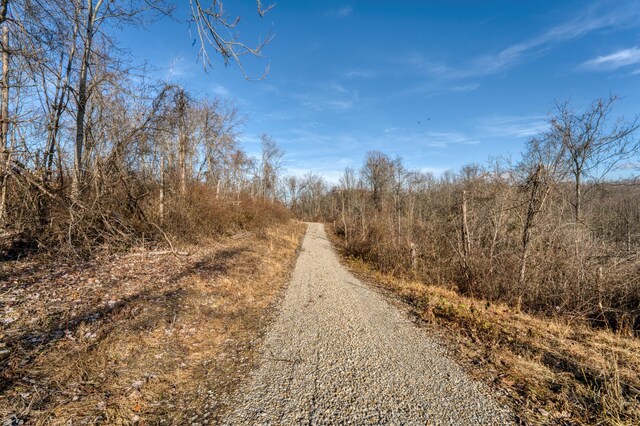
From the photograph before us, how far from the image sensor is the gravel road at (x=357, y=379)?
2.82 meters

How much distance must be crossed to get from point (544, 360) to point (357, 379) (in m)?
2.94

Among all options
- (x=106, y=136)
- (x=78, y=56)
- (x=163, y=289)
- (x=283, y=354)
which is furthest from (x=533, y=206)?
(x=78, y=56)

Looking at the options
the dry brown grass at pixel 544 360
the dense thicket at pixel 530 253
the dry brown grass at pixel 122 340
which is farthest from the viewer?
the dense thicket at pixel 530 253

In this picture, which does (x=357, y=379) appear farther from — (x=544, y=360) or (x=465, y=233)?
(x=465, y=233)

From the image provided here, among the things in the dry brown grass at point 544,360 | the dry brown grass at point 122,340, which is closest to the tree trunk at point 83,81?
the dry brown grass at point 122,340

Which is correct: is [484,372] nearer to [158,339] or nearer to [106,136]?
[158,339]

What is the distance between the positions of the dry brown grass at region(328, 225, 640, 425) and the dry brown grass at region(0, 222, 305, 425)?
352 cm

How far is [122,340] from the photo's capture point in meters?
3.87

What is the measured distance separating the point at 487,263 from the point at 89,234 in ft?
38.4

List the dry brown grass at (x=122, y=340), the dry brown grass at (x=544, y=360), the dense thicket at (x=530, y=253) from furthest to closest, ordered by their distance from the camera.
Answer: the dense thicket at (x=530, y=253) < the dry brown grass at (x=544, y=360) < the dry brown grass at (x=122, y=340)

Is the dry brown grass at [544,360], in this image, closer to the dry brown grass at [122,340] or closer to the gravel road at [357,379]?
the gravel road at [357,379]

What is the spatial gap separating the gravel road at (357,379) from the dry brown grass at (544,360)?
41cm

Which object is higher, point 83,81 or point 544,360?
point 83,81

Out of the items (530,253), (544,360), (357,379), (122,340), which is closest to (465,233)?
(530,253)
